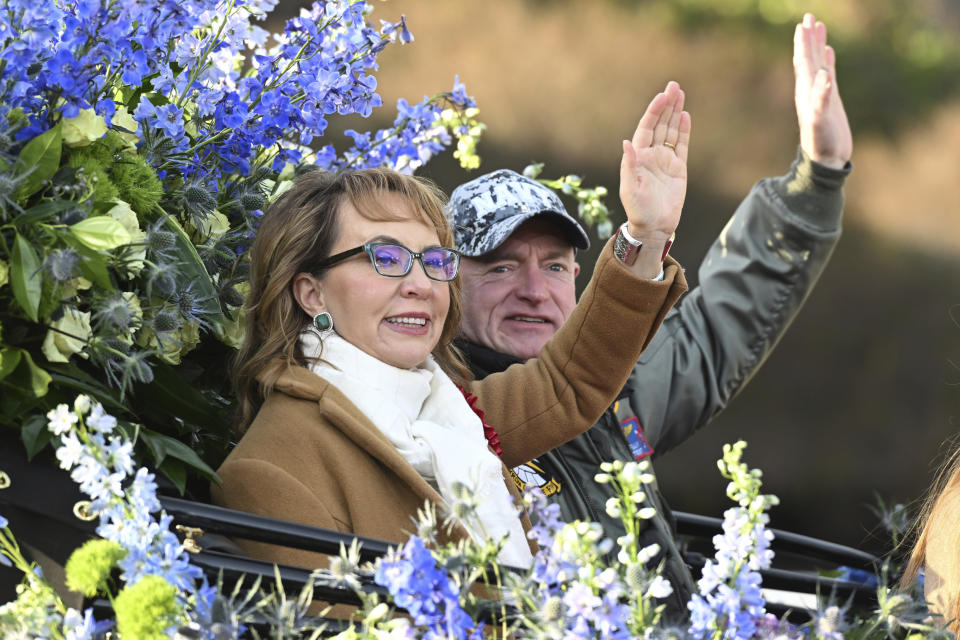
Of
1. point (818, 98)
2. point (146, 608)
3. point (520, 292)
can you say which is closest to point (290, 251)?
point (520, 292)

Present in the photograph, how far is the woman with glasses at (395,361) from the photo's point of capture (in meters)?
1.71

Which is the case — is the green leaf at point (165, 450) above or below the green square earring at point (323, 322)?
below

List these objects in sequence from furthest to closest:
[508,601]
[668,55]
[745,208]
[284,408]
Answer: [668,55]
[745,208]
[284,408]
[508,601]

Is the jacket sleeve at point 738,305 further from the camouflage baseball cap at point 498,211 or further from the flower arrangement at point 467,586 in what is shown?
the flower arrangement at point 467,586

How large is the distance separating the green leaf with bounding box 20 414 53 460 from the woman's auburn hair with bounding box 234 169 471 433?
1.69 ft

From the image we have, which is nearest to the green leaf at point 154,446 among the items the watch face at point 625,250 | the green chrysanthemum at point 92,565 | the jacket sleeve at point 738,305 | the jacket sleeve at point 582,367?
the green chrysanthemum at point 92,565

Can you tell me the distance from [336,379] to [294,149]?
19.6 inches

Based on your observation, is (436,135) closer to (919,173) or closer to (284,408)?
(284,408)

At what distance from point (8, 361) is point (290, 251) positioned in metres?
0.63

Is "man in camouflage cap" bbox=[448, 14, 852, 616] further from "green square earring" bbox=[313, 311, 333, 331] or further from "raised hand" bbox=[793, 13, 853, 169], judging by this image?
"green square earring" bbox=[313, 311, 333, 331]

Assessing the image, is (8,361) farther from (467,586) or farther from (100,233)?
(467,586)

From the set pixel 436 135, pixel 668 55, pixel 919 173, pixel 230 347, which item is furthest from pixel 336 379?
pixel 919 173

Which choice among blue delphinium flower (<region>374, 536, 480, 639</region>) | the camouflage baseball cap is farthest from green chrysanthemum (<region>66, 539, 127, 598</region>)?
the camouflage baseball cap

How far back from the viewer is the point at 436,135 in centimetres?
230
